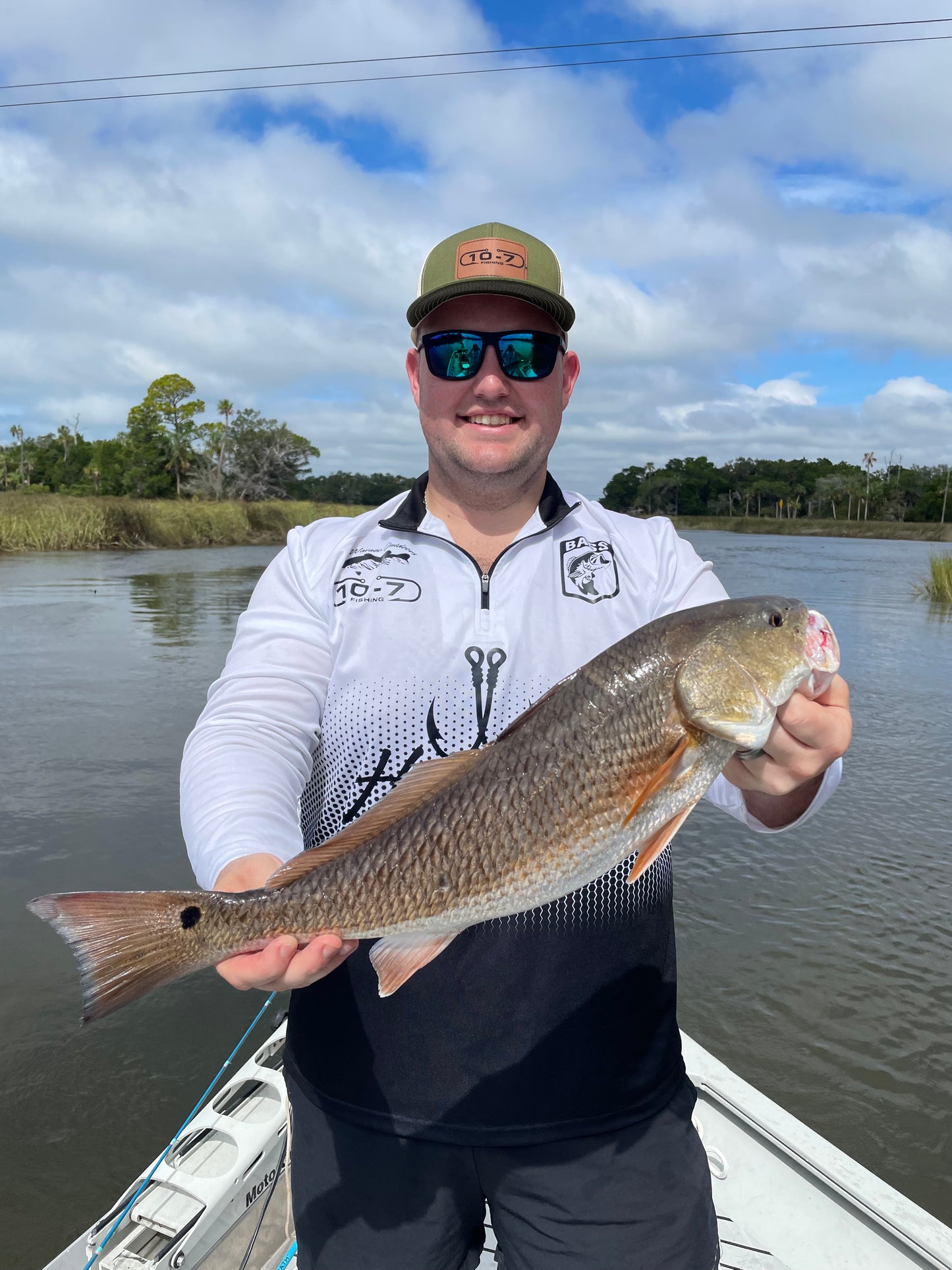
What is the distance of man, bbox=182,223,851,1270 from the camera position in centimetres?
221

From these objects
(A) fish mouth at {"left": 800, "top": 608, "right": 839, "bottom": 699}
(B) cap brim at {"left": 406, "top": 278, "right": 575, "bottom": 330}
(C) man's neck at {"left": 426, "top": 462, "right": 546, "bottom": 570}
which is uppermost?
(B) cap brim at {"left": 406, "top": 278, "right": 575, "bottom": 330}

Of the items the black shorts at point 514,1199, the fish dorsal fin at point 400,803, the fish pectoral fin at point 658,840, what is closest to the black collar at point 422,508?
the fish dorsal fin at point 400,803

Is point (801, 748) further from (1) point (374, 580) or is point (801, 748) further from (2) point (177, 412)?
(2) point (177, 412)

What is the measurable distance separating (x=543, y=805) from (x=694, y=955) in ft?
16.5

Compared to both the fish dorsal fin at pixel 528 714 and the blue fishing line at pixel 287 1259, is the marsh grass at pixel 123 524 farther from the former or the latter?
the fish dorsal fin at pixel 528 714

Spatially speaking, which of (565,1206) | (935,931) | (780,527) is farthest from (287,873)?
(780,527)

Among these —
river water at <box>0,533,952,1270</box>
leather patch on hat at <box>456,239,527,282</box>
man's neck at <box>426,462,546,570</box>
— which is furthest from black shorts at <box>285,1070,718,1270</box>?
leather patch on hat at <box>456,239,527,282</box>

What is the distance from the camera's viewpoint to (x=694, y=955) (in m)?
6.36

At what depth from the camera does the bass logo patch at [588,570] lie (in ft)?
8.66

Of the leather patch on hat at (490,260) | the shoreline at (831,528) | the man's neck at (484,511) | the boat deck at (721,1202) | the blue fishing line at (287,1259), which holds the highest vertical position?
the leather patch on hat at (490,260)

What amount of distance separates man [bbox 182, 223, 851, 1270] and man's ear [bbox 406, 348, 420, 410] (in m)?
0.12

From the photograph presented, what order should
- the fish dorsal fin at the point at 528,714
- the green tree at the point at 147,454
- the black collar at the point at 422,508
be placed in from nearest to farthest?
the fish dorsal fin at the point at 528,714 < the black collar at the point at 422,508 < the green tree at the point at 147,454

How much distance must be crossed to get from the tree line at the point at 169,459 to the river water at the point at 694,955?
62309 millimetres

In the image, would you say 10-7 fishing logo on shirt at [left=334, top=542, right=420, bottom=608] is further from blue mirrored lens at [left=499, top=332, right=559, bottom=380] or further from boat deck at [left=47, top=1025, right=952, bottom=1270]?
boat deck at [left=47, top=1025, right=952, bottom=1270]
